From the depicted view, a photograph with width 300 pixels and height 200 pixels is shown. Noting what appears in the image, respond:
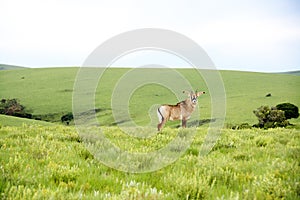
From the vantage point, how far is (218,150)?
9.59 m

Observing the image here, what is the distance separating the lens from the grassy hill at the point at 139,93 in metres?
66.2

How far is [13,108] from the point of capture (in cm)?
7300

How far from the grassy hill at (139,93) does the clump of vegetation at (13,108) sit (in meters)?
1.88

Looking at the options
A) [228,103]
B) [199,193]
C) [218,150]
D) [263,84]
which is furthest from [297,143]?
[263,84]

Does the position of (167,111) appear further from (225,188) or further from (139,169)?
(225,188)

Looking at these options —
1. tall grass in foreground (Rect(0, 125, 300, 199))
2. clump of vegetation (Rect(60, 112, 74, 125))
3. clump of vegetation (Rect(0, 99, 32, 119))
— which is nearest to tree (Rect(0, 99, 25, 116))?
clump of vegetation (Rect(0, 99, 32, 119))

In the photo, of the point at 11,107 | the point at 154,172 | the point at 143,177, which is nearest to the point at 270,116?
the point at 154,172

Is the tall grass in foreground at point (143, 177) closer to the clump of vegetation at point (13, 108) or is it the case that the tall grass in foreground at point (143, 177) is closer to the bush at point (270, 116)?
the bush at point (270, 116)

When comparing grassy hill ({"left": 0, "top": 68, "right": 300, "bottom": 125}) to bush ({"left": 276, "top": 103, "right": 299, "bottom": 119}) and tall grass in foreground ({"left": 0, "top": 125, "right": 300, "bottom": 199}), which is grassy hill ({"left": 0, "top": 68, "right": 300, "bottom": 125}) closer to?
bush ({"left": 276, "top": 103, "right": 299, "bottom": 119})

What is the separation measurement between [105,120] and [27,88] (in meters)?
36.6

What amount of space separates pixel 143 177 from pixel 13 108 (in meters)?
73.0

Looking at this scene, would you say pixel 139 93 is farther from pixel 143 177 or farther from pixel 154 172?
pixel 143 177

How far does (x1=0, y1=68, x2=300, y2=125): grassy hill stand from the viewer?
217 feet

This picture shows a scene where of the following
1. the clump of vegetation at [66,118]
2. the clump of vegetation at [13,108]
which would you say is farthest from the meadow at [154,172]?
the clump of vegetation at [13,108]
